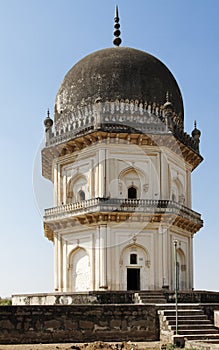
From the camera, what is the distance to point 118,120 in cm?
2734

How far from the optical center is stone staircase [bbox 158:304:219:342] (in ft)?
57.2

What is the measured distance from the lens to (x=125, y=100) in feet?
91.9

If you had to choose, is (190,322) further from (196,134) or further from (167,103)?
(196,134)

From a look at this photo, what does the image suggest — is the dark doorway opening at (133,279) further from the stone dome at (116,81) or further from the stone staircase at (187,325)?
the stone dome at (116,81)

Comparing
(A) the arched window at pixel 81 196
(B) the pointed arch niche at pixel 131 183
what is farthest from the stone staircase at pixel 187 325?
(A) the arched window at pixel 81 196

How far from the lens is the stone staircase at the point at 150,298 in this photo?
21797 mm

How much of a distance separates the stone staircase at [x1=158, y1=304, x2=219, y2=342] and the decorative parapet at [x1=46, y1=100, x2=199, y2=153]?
34.1ft

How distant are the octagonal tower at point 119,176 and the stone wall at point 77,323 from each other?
275 inches

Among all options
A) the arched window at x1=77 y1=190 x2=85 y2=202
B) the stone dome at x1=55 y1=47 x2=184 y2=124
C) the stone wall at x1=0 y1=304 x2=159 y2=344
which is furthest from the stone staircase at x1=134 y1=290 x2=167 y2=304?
the stone dome at x1=55 y1=47 x2=184 y2=124

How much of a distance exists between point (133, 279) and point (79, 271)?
2.67 m

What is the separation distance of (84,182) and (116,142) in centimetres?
264

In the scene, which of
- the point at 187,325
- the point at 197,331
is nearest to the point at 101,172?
the point at 187,325

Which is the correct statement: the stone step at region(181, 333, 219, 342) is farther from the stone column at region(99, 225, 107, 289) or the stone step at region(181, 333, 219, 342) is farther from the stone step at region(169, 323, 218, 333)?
the stone column at region(99, 225, 107, 289)

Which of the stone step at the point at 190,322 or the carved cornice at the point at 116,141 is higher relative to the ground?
the carved cornice at the point at 116,141
